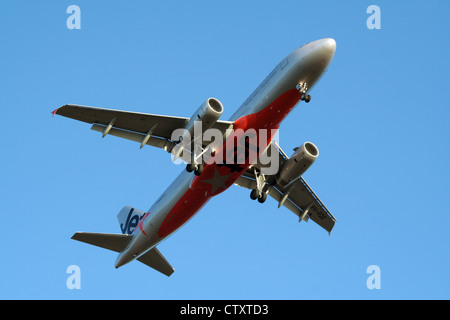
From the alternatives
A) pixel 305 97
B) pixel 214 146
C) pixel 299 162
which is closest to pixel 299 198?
pixel 299 162

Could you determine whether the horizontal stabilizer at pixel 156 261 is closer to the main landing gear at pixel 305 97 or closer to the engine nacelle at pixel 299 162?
the engine nacelle at pixel 299 162

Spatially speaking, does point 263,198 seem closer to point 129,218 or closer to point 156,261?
point 156,261

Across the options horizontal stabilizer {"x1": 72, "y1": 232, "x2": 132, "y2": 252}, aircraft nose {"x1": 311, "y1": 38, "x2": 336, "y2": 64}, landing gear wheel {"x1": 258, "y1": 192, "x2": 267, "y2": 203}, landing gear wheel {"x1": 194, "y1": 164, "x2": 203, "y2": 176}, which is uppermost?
aircraft nose {"x1": 311, "y1": 38, "x2": 336, "y2": 64}

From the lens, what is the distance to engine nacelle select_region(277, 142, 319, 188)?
3578 centimetres

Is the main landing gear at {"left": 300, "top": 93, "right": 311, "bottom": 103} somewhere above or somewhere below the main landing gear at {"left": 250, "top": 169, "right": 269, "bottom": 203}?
above

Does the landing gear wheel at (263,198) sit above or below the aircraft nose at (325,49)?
below

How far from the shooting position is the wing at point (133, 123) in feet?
107

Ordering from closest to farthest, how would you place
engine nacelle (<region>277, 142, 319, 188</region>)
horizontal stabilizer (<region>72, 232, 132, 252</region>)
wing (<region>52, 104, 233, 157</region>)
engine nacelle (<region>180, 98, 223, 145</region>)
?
engine nacelle (<region>180, 98, 223, 145</region>), wing (<region>52, 104, 233, 157</region>), engine nacelle (<region>277, 142, 319, 188</region>), horizontal stabilizer (<region>72, 232, 132, 252</region>)

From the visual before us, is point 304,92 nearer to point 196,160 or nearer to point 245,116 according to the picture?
point 245,116

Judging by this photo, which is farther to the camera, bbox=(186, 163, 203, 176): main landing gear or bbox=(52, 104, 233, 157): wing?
bbox=(186, 163, 203, 176): main landing gear

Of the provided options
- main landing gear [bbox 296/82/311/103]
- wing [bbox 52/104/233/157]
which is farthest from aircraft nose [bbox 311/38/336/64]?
wing [bbox 52/104/233/157]

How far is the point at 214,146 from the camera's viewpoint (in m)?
33.2

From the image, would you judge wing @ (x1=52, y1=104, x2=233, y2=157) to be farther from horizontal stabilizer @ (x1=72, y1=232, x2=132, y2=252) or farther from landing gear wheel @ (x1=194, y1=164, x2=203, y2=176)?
horizontal stabilizer @ (x1=72, y1=232, x2=132, y2=252)

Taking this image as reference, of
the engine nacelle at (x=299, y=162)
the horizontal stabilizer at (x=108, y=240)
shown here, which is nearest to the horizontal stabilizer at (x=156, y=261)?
the horizontal stabilizer at (x=108, y=240)
